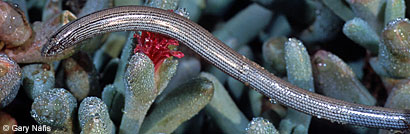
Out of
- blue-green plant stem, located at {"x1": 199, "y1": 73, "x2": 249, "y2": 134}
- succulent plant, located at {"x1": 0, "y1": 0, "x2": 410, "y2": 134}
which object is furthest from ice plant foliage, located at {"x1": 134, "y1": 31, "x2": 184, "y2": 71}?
blue-green plant stem, located at {"x1": 199, "y1": 73, "x2": 249, "y2": 134}

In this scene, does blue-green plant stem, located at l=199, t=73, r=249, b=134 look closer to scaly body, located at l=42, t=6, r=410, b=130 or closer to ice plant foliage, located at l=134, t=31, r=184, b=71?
scaly body, located at l=42, t=6, r=410, b=130

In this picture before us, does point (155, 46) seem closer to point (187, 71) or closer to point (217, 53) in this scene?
point (217, 53)

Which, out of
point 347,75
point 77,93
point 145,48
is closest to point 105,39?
point 77,93

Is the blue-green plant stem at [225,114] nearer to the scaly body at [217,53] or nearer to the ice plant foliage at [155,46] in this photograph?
the scaly body at [217,53]

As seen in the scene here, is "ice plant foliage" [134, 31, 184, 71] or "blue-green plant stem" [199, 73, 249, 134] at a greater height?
"ice plant foliage" [134, 31, 184, 71]

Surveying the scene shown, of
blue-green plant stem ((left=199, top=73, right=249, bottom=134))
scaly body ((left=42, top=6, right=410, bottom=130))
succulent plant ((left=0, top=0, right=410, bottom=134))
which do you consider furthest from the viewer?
blue-green plant stem ((left=199, top=73, right=249, bottom=134))

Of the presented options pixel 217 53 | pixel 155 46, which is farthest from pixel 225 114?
pixel 155 46

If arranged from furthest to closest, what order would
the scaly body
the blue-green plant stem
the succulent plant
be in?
the blue-green plant stem, the scaly body, the succulent plant

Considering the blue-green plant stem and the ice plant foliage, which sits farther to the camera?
the blue-green plant stem

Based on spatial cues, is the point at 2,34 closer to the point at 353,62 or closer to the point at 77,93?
the point at 77,93
